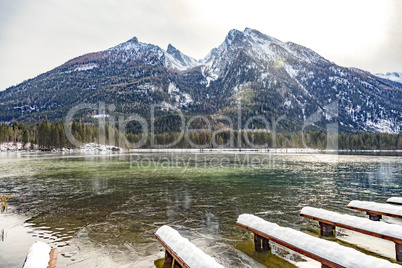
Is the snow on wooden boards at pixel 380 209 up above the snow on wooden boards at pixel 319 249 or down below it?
below

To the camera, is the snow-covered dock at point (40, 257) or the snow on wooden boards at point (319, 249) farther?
the snow-covered dock at point (40, 257)

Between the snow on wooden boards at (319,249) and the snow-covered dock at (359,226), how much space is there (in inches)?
136

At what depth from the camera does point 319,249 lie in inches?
357

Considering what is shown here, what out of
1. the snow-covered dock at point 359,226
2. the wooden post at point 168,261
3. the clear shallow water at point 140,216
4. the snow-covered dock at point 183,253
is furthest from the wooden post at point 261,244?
the wooden post at point 168,261

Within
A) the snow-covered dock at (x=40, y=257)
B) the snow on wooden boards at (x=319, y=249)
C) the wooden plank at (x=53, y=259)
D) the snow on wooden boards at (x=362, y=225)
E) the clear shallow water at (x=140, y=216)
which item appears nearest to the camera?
the snow on wooden boards at (x=319, y=249)

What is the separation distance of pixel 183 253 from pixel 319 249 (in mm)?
5104

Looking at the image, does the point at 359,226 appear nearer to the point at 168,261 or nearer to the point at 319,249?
the point at 319,249

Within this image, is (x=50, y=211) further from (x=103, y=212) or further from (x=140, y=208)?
(x=140, y=208)

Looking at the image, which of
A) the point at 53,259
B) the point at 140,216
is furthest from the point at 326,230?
the point at 53,259

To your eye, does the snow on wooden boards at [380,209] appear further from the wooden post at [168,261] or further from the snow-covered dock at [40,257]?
the snow-covered dock at [40,257]

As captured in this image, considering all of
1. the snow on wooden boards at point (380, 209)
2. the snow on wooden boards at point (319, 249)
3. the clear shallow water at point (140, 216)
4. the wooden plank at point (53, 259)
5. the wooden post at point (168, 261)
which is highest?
the snow on wooden boards at point (319, 249)

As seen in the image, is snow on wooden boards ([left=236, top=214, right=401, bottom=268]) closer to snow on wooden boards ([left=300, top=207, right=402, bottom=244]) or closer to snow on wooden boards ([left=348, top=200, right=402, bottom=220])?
snow on wooden boards ([left=300, top=207, right=402, bottom=244])

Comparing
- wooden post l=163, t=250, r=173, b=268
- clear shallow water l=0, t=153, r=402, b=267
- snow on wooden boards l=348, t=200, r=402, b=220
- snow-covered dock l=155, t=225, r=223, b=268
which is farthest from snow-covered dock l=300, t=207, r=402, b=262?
wooden post l=163, t=250, r=173, b=268

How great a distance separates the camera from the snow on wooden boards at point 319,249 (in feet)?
25.2
